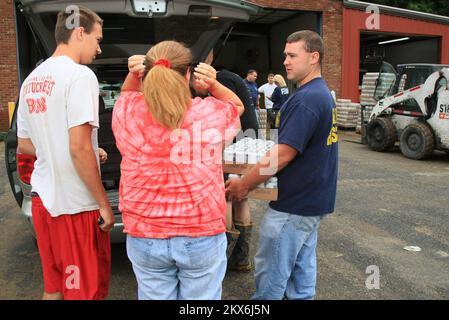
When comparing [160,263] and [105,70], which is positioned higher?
[105,70]

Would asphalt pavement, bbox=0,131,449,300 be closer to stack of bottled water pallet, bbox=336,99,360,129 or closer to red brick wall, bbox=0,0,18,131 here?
red brick wall, bbox=0,0,18,131

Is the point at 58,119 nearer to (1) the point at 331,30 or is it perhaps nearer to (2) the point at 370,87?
(2) the point at 370,87

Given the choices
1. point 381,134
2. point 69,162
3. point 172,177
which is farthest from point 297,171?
point 381,134

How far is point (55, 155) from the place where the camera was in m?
2.35

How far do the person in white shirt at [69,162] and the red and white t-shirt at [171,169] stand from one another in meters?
0.31

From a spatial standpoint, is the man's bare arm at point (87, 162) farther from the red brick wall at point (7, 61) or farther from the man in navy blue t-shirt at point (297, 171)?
the red brick wall at point (7, 61)

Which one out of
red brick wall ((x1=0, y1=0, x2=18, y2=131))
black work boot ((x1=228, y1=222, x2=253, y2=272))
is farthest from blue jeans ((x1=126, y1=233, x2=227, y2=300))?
red brick wall ((x1=0, y1=0, x2=18, y2=131))

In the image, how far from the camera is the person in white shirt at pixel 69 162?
→ 7.43 ft

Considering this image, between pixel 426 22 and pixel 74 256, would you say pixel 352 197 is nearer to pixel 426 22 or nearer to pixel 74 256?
pixel 74 256

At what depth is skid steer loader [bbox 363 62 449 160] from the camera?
32.4ft

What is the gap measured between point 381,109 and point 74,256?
1020 centimetres

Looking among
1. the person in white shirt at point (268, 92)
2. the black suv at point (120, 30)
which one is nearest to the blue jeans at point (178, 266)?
the black suv at point (120, 30)
